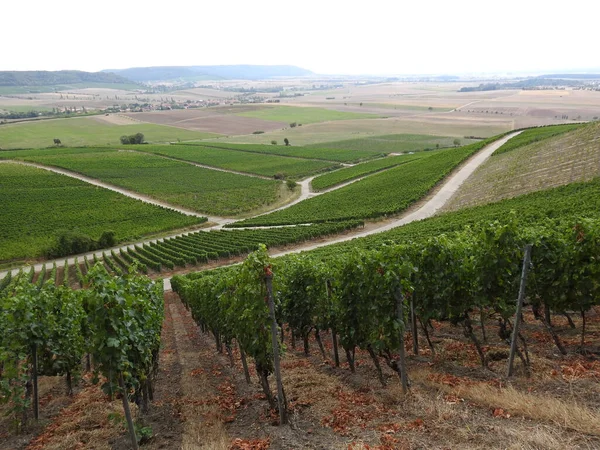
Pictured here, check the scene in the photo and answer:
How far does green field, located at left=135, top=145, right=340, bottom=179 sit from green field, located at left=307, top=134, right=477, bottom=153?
23.1m

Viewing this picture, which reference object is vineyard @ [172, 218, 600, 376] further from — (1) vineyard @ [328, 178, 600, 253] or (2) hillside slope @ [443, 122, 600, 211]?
(2) hillside slope @ [443, 122, 600, 211]

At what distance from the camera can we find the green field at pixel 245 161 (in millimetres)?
105250

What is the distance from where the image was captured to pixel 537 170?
55031mm

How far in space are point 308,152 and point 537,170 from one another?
256ft

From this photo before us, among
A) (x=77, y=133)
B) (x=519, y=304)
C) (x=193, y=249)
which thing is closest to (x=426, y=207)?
(x=193, y=249)

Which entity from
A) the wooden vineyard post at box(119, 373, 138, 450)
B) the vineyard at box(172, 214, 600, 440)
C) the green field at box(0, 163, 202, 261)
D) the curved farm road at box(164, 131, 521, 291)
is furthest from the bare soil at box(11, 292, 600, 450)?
the green field at box(0, 163, 202, 261)

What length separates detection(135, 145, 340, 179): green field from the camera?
345 ft

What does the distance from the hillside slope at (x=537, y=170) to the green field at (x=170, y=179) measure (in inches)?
1425

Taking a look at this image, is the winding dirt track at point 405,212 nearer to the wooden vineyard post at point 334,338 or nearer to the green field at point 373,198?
the green field at point 373,198

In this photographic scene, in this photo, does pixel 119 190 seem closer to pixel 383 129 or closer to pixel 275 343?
pixel 275 343

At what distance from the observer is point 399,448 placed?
8500mm

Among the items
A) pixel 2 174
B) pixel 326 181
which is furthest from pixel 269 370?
pixel 2 174

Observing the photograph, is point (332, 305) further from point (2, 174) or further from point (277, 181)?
point (2, 174)

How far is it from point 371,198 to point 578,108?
480ft
